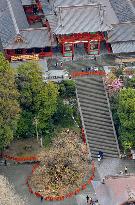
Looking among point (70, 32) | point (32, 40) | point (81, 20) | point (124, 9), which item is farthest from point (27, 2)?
point (70, 32)

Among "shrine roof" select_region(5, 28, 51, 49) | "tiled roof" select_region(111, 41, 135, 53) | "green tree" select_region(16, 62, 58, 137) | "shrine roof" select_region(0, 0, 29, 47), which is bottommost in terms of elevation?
"green tree" select_region(16, 62, 58, 137)

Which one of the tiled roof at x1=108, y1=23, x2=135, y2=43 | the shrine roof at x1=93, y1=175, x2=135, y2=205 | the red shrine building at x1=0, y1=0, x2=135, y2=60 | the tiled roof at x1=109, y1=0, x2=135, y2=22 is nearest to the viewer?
the shrine roof at x1=93, y1=175, x2=135, y2=205

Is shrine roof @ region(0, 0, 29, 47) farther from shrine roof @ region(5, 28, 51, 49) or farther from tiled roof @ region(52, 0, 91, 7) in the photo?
tiled roof @ region(52, 0, 91, 7)

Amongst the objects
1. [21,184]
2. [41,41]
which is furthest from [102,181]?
[41,41]

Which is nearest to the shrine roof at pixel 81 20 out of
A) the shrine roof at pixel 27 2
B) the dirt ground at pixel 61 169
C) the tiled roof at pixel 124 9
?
the tiled roof at pixel 124 9

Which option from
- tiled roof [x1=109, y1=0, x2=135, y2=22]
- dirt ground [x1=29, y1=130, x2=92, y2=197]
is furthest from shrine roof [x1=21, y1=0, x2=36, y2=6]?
dirt ground [x1=29, y1=130, x2=92, y2=197]
